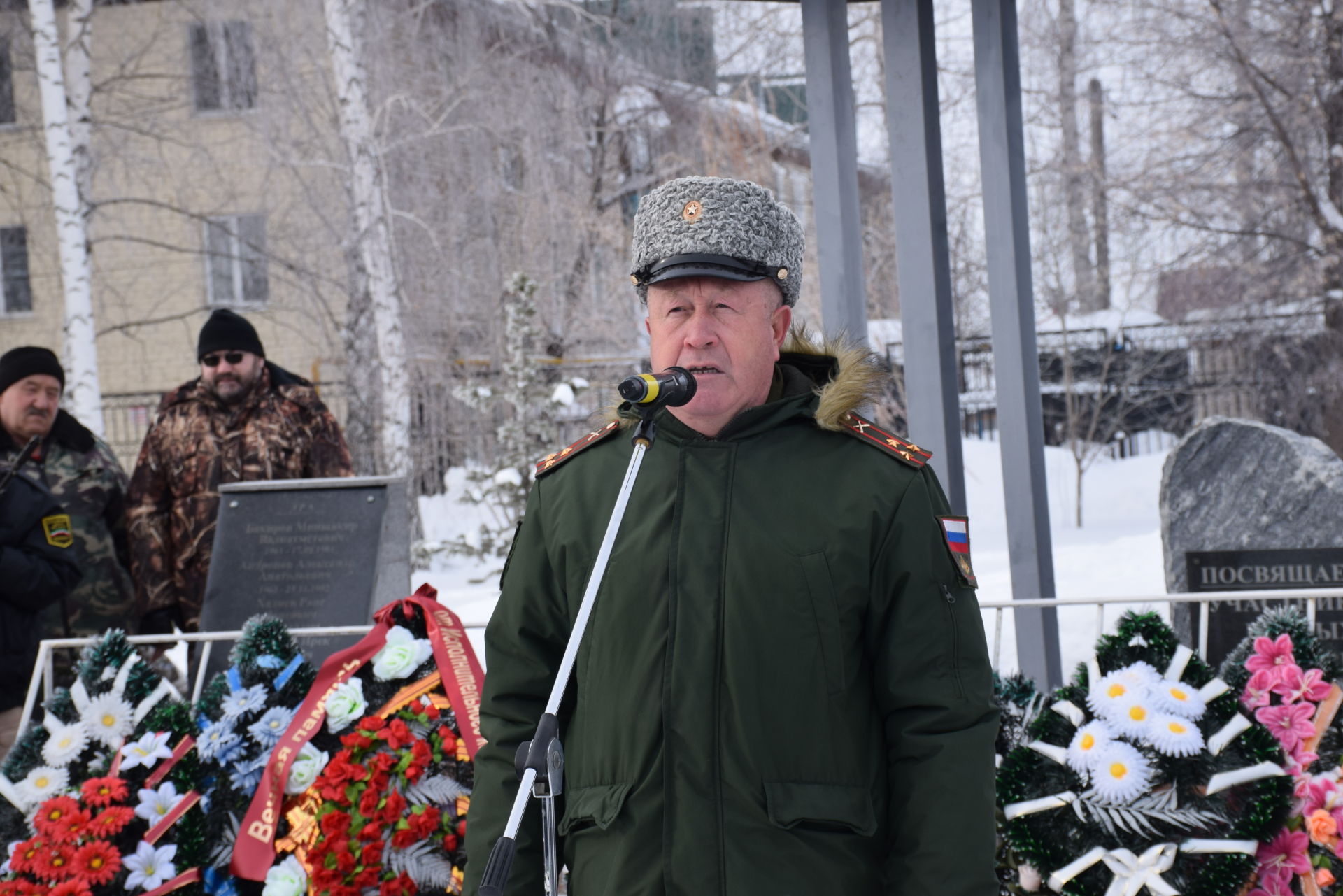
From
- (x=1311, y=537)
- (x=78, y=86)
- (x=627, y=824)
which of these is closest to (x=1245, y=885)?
(x=627, y=824)

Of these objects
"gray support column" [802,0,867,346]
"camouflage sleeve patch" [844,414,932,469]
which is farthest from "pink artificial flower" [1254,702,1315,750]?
"gray support column" [802,0,867,346]

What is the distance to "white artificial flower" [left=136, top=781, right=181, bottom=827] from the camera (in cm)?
315

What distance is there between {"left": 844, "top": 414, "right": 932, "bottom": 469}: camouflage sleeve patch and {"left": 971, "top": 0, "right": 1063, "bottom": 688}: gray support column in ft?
8.68

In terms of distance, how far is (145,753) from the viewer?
3.22 metres

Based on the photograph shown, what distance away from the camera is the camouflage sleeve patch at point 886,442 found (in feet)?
6.35

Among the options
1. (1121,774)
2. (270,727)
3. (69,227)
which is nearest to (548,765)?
(1121,774)

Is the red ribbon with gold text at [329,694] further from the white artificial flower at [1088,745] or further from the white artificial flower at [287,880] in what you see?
the white artificial flower at [1088,745]

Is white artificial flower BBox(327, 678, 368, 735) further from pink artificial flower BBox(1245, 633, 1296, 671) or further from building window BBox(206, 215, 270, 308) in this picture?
building window BBox(206, 215, 270, 308)

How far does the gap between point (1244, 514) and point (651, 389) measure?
4.89 metres

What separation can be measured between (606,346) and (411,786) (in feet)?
45.9

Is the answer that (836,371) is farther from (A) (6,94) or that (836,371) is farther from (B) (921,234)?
(A) (6,94)

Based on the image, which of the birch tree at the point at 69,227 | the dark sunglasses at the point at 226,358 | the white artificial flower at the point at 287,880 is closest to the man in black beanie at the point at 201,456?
the dark sunglasses at the point at 226,358

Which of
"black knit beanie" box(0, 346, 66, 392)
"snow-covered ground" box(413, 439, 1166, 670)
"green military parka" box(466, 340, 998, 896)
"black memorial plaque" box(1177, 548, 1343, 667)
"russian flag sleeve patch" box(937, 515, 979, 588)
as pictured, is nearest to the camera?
"green military parka" box(466, 340, 998, 896)

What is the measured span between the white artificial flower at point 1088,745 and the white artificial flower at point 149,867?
228 centimetres
